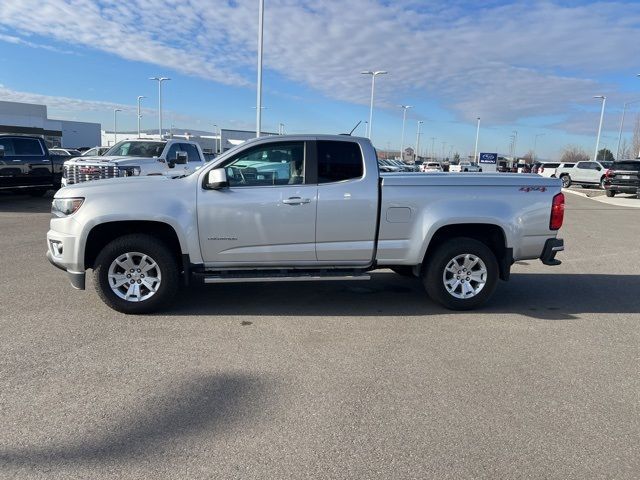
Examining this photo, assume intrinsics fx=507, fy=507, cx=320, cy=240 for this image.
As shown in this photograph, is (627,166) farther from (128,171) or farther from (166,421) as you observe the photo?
(166,421)

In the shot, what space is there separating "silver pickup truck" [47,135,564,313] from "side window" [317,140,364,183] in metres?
0.01

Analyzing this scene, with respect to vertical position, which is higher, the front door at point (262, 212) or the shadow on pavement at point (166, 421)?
the front door at point (262, 212)

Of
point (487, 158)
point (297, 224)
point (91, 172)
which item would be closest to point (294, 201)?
point (297, 224)

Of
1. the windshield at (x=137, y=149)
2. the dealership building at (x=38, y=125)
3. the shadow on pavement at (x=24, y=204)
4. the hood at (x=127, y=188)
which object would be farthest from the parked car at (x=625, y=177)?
the dealership building at (x=38, y=125)

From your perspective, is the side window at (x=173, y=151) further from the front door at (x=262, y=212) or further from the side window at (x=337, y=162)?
the side window at (x=337, y=162)

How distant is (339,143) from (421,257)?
5.30 ft

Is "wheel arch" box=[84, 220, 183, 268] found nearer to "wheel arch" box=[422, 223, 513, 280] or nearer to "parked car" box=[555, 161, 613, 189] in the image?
"wheel arch" box=[422, 223, 513, 280]

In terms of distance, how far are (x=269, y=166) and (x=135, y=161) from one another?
8.16 meters

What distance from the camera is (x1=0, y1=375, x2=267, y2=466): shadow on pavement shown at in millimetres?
3008

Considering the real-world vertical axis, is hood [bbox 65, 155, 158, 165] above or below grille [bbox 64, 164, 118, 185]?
above

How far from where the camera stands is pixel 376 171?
5.78 m

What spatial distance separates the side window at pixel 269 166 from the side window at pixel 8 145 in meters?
12.8

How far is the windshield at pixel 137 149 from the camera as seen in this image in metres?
13.9

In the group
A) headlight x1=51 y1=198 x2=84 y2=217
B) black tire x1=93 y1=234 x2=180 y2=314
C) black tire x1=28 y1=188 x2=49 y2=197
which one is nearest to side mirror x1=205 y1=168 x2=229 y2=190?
black tire x1=93 y1=234 x2=180 y2=314
